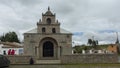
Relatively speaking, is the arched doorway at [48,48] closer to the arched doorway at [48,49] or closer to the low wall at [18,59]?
the arched doorway at [48,49]

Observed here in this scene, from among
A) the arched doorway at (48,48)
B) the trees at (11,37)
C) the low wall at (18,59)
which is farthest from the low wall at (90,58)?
the trees at (11,37)

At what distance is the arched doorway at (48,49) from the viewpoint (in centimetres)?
5375

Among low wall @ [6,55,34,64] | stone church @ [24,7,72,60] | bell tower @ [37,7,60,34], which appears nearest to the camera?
low wall @ [6,55,34,64]

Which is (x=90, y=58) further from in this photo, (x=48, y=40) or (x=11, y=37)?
(x=11, y=37)

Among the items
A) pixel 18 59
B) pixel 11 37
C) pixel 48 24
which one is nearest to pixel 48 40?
pixel 48 24

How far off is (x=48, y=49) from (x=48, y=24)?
5.19 metres

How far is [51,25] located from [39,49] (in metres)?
5.47

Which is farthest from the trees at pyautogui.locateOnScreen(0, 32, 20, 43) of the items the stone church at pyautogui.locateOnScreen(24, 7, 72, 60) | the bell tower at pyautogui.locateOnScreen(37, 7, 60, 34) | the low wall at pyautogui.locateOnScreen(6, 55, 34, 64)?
the low wall at pyautogui.locateOnScreen(6, 55, 34, 64)

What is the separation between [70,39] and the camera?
53.2 metres

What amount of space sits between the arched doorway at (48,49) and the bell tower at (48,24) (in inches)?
104

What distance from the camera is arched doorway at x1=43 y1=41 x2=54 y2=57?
53.8 metres

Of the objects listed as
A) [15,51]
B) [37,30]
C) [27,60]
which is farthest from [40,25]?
[15,51]

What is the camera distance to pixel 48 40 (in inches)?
2104

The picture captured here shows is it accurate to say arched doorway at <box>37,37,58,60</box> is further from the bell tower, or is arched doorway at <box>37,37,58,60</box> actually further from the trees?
the trees
